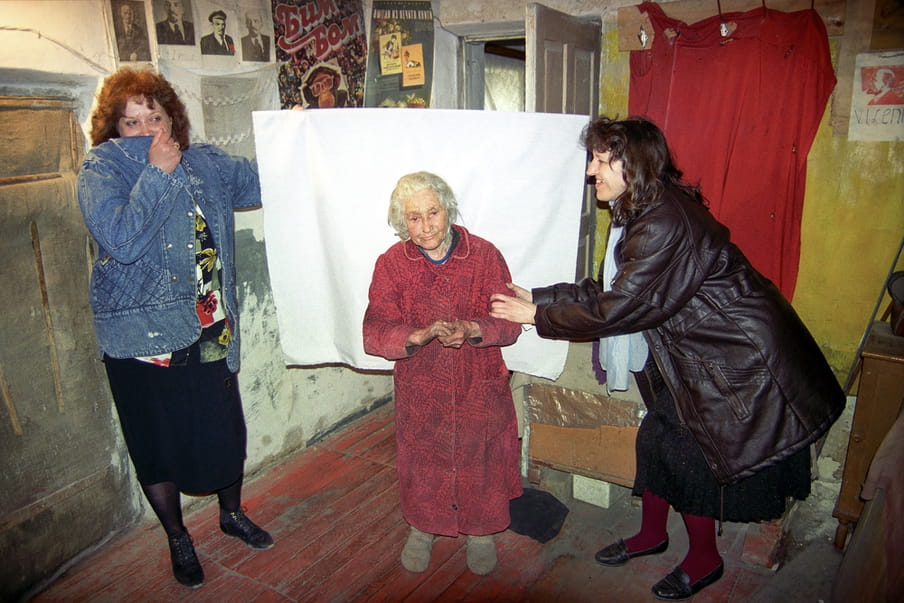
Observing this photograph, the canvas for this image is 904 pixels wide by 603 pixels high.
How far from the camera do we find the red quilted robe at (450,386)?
2.40 metres

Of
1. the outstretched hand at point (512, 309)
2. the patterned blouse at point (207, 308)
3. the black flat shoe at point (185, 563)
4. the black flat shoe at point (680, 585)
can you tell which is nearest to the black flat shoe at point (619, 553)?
the black flat shoe at point (680, 585)

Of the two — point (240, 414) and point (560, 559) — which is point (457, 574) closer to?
point (560, 559)

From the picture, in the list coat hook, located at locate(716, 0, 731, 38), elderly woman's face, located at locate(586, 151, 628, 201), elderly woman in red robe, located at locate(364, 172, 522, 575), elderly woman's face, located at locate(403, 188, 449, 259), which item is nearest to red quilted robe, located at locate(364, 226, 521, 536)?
elderly woman in red robe, located at locate(364, 172, 522, 575)

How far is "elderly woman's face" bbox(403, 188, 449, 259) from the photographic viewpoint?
2.30 m

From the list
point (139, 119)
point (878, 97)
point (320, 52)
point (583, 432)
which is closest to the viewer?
point (139, 119)

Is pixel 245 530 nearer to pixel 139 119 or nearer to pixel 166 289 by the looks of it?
pixel 166 289

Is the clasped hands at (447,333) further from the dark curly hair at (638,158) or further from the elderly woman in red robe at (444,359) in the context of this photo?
the dark curly hair at (638,158)

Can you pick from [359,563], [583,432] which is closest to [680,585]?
[583,432]

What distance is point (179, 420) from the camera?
2.47m

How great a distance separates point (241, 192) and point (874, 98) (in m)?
3.13

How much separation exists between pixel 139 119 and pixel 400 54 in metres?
2.16

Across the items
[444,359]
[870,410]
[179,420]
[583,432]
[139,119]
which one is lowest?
[583,432]

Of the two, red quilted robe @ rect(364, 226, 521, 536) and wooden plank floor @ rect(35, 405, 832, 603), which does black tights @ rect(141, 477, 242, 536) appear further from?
red quilted robe @ rect(364, 226, 521, 536)

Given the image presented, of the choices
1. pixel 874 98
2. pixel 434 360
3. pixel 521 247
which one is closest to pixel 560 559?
pixel 434 360
